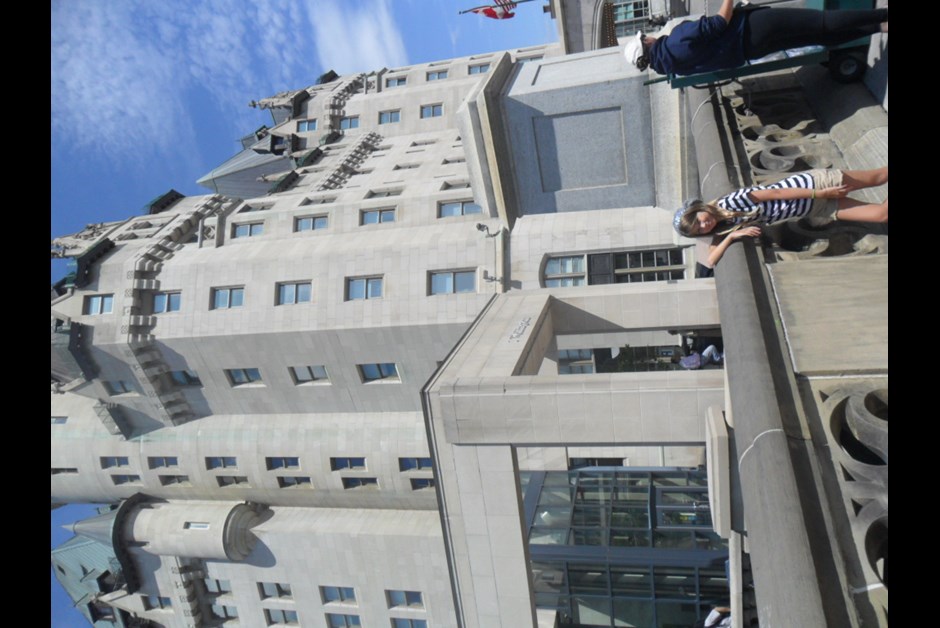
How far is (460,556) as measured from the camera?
15305 millimetres

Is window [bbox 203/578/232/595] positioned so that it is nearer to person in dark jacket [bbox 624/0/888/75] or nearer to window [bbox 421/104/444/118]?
window [bbox 421/104/444/118]

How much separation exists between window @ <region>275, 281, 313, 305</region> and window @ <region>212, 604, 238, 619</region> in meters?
20.7

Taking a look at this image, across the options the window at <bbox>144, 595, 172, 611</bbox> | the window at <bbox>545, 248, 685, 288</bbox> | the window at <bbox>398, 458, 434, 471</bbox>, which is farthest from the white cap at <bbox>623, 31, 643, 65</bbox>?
the window at <bbox>144, 595, 172, 611</bbox>

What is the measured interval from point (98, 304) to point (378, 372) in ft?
51.6

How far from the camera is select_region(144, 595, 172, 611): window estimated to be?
37.7m

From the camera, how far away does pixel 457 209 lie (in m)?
29.5

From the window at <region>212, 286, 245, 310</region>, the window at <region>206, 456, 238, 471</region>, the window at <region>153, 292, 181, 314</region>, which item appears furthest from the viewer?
the window at <region>206, 456, 238, 471</region>

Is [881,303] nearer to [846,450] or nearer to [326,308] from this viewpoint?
[846,450]

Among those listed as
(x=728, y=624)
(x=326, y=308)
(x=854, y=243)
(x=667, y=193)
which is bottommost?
(x=728, y=624)

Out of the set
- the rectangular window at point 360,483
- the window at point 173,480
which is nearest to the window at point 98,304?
the window at point 173,480

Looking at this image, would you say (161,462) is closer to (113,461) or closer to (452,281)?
(113,461)

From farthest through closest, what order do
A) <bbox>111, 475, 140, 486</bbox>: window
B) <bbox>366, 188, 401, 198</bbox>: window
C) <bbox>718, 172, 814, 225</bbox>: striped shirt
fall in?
<bbox>111, 475, 140, 486</bbox>: window
<bbox>366, 188, 401, 198</bbox>: window
<bbox>718, 172, 814, 225</bbox>: striped shirt
